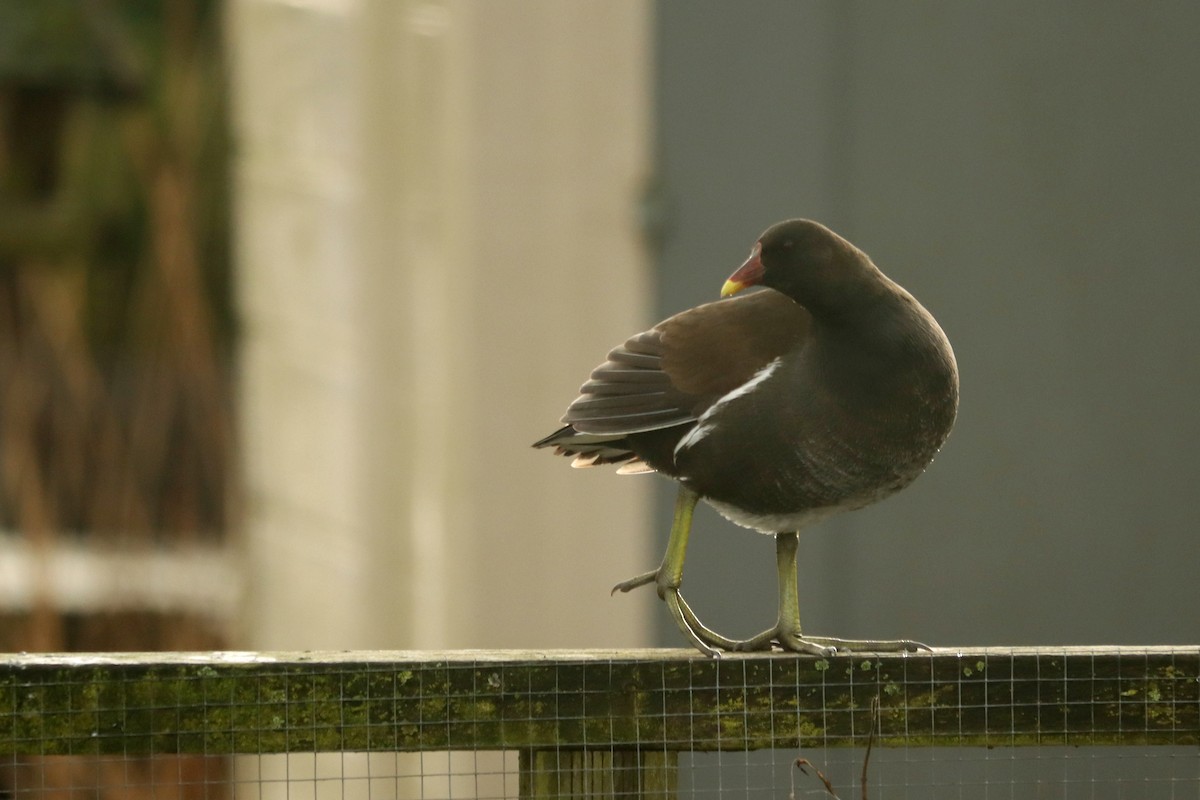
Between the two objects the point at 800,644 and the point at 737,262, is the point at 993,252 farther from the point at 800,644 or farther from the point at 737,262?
the point at 800,644

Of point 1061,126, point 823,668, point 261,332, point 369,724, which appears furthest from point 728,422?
point 261,332

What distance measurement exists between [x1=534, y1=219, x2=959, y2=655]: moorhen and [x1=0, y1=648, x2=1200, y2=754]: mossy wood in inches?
2.7

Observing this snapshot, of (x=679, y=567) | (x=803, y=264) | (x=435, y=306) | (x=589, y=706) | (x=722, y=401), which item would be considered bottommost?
(x=589, y=706)

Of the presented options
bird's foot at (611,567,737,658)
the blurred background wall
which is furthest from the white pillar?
bird's foot at (611,567,737,658)

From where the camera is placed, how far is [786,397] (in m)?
1.45

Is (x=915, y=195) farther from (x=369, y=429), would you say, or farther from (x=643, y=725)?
(x=643, y=725)

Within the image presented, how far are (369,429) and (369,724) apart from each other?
2228 mm

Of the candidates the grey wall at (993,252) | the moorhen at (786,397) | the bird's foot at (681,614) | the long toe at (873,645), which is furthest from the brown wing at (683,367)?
the grey wall at (993,252)

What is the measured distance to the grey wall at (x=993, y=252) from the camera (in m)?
3.09

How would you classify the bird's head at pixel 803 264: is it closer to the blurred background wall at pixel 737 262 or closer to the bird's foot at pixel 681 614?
the bird's foot at pixel 681 614

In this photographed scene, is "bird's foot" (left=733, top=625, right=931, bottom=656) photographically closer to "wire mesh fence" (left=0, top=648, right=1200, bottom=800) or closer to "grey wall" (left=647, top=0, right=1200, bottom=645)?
"wire mesh fence" (left=0, top=648, right=1200, bottom=800)

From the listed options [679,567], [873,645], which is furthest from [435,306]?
[873,645]

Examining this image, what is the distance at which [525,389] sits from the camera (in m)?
3.23

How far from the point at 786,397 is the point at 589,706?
13.6 inches
